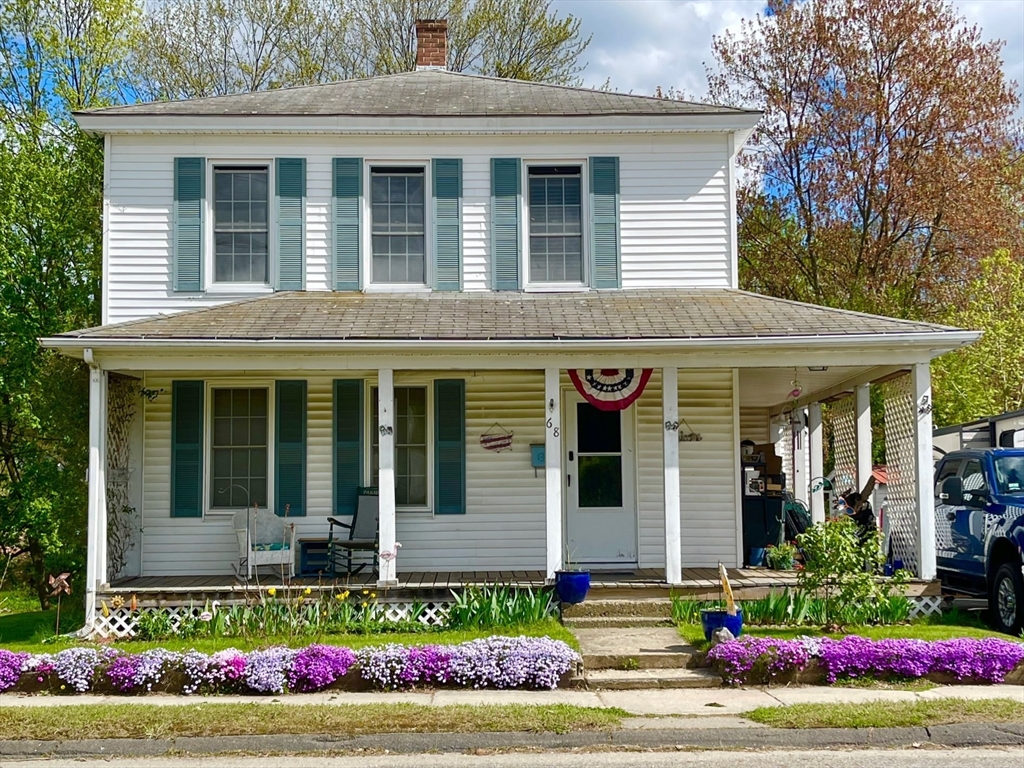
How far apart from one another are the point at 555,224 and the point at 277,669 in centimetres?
709

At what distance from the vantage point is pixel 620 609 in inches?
444

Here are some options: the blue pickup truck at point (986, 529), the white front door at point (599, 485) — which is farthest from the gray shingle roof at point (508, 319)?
the blue pickup truck at point (986, 529)

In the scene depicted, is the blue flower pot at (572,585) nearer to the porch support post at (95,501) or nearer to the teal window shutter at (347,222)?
the teal window shutter at (347,222)

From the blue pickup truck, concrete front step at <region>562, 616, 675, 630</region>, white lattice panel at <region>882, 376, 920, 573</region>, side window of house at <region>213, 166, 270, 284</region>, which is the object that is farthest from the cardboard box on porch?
side window of house at <region>213, 166, 270, 284</region>

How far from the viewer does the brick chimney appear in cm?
1658

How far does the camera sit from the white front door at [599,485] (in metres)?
13.2

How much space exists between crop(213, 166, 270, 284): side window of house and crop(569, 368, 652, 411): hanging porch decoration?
4.48m

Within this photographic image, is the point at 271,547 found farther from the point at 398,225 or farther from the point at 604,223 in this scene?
the point at 604,223

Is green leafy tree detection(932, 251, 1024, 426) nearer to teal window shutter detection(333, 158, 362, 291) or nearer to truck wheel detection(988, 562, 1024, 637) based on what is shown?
truck wheel detection(988, 562, 1024, 637)

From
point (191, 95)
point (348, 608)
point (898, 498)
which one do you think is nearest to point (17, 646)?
point (348, 608)

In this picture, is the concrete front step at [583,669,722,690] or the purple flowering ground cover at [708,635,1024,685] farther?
the concrete front step at [583,669,722,690]

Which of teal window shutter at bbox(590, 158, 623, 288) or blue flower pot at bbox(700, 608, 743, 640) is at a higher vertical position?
teal window shutter at bbox(590, 158, 623, 288)

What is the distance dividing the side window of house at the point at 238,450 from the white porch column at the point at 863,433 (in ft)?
25.1

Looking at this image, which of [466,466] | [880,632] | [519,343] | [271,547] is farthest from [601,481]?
[271,547]
